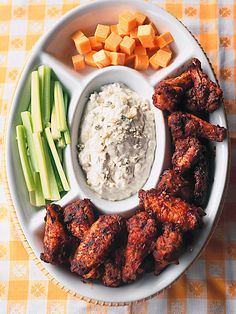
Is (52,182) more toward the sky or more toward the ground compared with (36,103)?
more toward the ground

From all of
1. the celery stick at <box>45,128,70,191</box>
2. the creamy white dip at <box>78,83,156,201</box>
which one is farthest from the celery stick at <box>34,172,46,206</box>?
the creamy white dip at <box>78,83,156,201</box>

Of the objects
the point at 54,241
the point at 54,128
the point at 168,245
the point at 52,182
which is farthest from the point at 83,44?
the point at 168,245

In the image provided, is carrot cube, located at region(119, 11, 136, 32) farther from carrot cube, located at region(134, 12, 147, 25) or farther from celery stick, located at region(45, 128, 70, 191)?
celery stick, located at region(45, 128, 70, 191)

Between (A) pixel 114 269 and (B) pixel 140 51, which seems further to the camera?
(B) pixel 140 51

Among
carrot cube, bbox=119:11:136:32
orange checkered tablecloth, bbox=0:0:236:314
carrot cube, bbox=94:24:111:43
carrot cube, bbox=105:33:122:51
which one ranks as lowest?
orange checkered tablecloth, bbox=0:0:236:314

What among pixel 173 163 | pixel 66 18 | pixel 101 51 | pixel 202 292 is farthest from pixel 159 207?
pixel 66 18

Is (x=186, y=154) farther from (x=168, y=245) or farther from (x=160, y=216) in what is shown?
(x=168, y=245)

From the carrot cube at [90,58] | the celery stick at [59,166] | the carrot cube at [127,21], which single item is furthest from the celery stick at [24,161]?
the carrot cube at [127,21]
